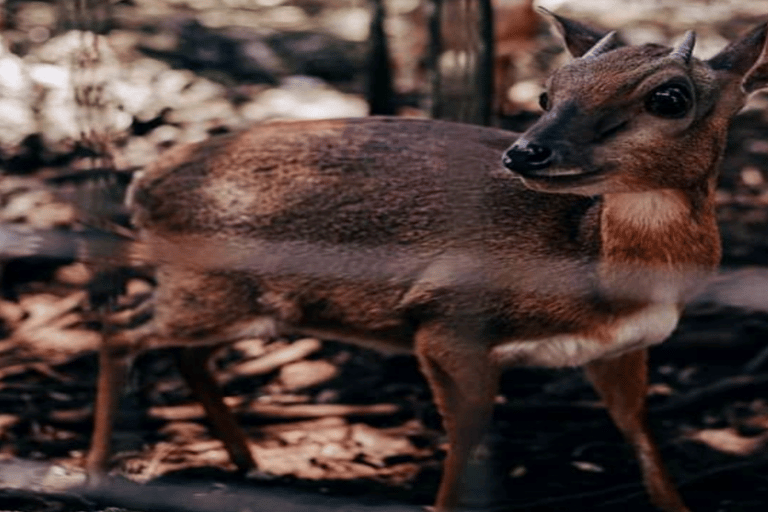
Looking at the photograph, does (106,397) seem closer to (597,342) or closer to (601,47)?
(597,342)

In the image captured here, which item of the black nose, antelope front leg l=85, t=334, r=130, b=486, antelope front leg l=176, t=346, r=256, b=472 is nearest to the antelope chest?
the black nose

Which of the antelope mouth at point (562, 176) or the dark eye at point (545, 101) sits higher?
the dark eye at point (545, 101)

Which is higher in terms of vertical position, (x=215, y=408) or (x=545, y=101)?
(x=545, y=101)

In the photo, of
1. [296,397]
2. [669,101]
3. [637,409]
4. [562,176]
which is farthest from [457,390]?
Answer: [296,397]

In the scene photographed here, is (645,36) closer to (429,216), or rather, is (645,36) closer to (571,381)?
(571,381)

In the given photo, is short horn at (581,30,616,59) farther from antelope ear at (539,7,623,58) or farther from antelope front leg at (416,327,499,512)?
antelope front leg at (416,327,499,512)

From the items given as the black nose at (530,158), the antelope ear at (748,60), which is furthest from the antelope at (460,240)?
the black nose at (530,158)

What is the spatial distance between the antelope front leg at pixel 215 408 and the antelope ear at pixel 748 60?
1.49 m

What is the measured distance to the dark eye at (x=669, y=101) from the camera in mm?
3363

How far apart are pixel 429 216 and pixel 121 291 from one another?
1.36 m

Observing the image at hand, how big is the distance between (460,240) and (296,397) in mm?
1197

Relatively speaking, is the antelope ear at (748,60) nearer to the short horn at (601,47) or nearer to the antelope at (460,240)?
the antelope at (460,240)

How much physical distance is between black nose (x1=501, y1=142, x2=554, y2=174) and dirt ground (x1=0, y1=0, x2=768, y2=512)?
1.29 feet

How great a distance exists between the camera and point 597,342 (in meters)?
3.78
